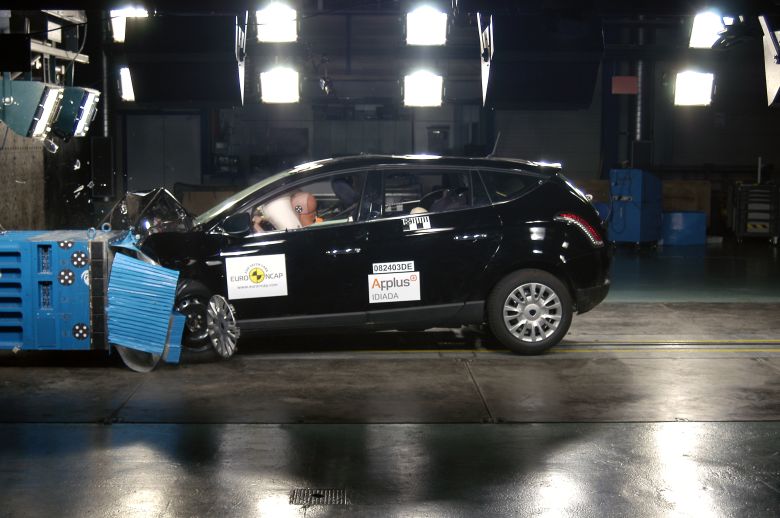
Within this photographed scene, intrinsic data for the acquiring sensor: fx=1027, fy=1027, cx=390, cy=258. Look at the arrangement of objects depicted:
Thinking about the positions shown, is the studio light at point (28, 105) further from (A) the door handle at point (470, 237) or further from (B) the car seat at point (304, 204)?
(A) the door handle at point (470, 237)

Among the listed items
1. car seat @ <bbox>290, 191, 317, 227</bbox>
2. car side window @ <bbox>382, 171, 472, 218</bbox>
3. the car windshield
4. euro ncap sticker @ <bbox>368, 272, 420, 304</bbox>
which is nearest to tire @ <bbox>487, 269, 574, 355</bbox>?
euro ncap sticker @ <bbox>368, 272, 420, 304</bbox>

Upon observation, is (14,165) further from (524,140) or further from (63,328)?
(524,140)

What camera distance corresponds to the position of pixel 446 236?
29.9 ft

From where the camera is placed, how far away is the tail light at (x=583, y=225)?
929cm

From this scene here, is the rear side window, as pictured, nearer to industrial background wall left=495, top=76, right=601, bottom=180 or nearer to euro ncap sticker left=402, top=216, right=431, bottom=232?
euro ncap sticker left=402, top=216, right=431, bottom=232

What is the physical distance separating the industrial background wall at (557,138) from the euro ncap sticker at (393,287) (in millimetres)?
18529

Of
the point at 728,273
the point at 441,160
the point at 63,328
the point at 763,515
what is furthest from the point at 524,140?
the point at 763,515

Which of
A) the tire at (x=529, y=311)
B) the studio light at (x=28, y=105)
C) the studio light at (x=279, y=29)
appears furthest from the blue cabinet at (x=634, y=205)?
the tire at (x=529, y=311)

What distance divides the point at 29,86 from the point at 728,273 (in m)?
10.8

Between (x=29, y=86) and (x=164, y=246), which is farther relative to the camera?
(x=29, y=86)

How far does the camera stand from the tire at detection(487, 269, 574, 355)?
918 centimetres

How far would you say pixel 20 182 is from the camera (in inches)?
651

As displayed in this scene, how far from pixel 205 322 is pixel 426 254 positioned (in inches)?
80.2

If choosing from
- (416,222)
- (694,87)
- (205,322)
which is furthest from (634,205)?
(205,322)
